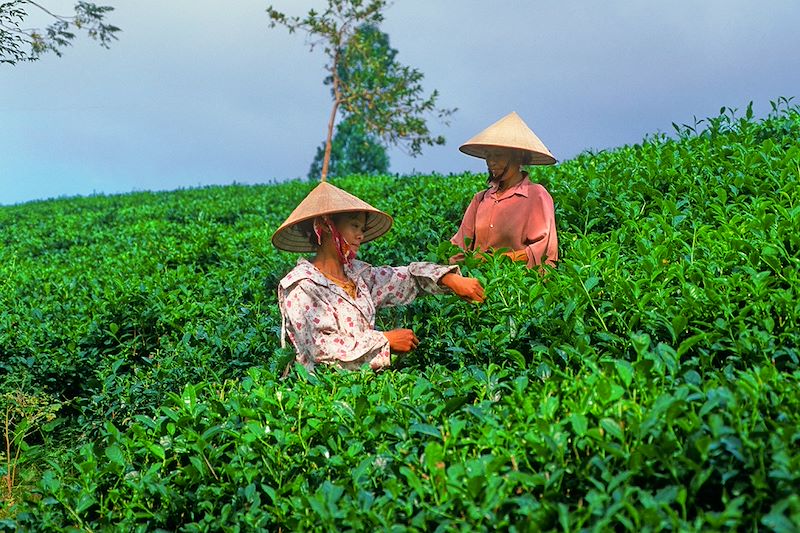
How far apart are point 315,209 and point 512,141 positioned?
4.80ft

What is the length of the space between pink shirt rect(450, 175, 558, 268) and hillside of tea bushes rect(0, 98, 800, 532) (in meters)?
0.21

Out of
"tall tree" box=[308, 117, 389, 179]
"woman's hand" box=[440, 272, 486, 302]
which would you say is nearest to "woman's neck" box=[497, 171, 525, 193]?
"woman's hand" box=[440, 272, 486, 302]

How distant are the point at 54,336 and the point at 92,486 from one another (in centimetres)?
356

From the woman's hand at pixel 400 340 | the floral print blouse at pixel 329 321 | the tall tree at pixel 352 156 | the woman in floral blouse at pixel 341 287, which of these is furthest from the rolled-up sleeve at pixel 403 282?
the tall tree at pixel 352 156

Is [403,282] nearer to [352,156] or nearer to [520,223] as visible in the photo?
[520,223]

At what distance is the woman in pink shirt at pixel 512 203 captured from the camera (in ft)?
18.6

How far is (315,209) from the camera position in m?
Answer: 4.82

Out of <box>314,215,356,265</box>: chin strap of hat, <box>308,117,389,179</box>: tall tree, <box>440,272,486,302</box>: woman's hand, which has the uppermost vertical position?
<box>308,117,389,179</box>: tall tree

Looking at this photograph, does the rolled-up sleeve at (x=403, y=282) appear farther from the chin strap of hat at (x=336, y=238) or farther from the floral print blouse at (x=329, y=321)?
the chin strap of hat at (x=336, y=238)

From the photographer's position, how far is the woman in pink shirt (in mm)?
5672

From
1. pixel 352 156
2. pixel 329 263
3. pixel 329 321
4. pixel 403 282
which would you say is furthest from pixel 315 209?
pixel 352 156

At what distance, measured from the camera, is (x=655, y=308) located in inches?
174

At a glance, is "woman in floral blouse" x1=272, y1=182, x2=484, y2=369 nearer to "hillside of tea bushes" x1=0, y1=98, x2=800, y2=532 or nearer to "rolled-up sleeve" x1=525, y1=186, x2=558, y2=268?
"hillside of tea bushes" x1=0, y1=98, x2=800, y2=532

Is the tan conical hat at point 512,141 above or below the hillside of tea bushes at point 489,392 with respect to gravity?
above
